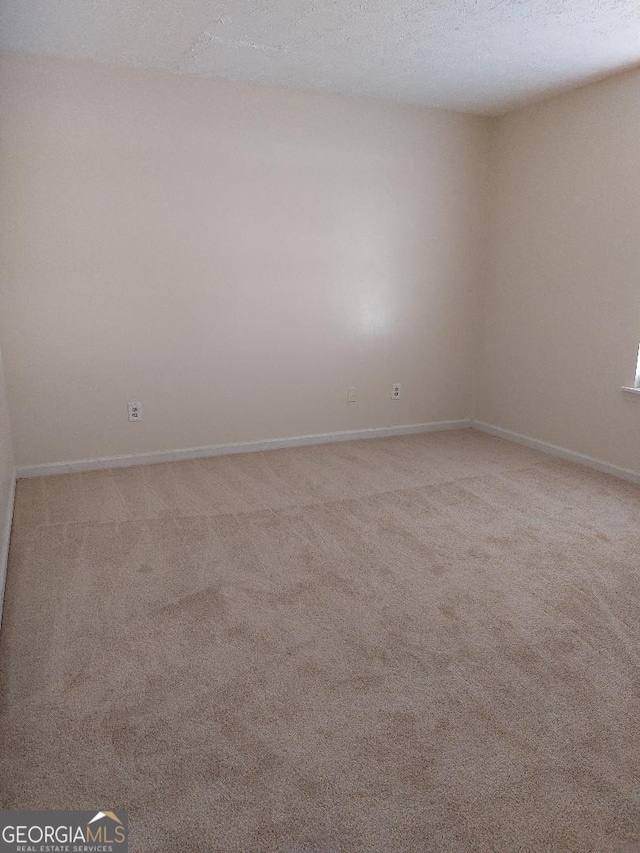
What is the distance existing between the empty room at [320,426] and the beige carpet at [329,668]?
0.5 inches

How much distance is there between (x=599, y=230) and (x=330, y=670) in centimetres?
343

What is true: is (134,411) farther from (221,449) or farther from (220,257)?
(220,257)

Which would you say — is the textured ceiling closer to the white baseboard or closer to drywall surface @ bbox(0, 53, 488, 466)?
drywall surface @ bbox(0, 53, 488, 466)

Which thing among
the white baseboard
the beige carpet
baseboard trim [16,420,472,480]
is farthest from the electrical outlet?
the white baseboard

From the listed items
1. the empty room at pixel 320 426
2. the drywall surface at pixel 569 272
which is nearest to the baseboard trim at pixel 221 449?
the empty room at pixel 320 426

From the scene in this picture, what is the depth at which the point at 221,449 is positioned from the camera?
4.62 metres

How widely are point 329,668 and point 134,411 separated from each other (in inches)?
106

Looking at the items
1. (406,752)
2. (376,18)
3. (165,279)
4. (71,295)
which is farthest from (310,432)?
(406,752)

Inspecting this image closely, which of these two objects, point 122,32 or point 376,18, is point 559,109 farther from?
point 122,32

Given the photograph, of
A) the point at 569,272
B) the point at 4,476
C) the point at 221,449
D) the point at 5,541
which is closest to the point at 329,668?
the point at 5,541

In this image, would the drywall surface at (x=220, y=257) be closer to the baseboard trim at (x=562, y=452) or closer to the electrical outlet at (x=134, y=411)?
the electrical outlet at (x=134, y=411)

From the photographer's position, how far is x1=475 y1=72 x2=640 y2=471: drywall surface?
398 centimetres

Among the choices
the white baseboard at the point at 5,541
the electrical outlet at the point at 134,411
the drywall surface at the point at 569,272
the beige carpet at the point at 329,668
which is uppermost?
the drywall surface at the point at 569,272

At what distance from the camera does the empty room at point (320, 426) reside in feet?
5.60
